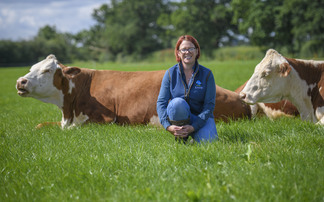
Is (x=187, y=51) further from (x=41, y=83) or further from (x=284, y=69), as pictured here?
(x=41, y=83)

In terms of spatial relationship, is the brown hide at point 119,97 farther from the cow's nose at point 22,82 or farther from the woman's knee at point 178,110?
the woman's knee at point 178,110

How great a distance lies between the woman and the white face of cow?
9.17 feet

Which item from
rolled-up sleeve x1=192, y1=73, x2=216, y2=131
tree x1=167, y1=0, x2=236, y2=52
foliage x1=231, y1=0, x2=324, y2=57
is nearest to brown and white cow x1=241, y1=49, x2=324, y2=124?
rolled-up sleeve x1=192, y1=73, x2=216, y2=131

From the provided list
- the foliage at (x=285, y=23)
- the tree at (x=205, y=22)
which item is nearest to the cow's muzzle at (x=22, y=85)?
the foliage at (x=285, y=23)

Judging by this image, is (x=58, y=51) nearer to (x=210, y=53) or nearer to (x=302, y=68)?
(x=210, y=53)

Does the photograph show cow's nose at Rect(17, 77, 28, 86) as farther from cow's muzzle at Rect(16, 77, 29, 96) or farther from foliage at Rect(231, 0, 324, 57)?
foliage at Rect(231, 0, 324, 57)

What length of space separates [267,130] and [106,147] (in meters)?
2.36

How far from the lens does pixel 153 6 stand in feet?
237

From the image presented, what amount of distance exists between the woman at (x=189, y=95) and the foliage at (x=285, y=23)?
109 ft

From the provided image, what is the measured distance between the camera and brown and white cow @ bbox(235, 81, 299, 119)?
5.81 meters

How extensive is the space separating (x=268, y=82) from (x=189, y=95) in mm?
1864

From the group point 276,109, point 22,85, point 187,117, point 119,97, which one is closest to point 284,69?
point 276,109

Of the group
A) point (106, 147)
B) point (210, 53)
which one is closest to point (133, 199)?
point (106, 147)

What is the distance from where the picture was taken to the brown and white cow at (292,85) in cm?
520
